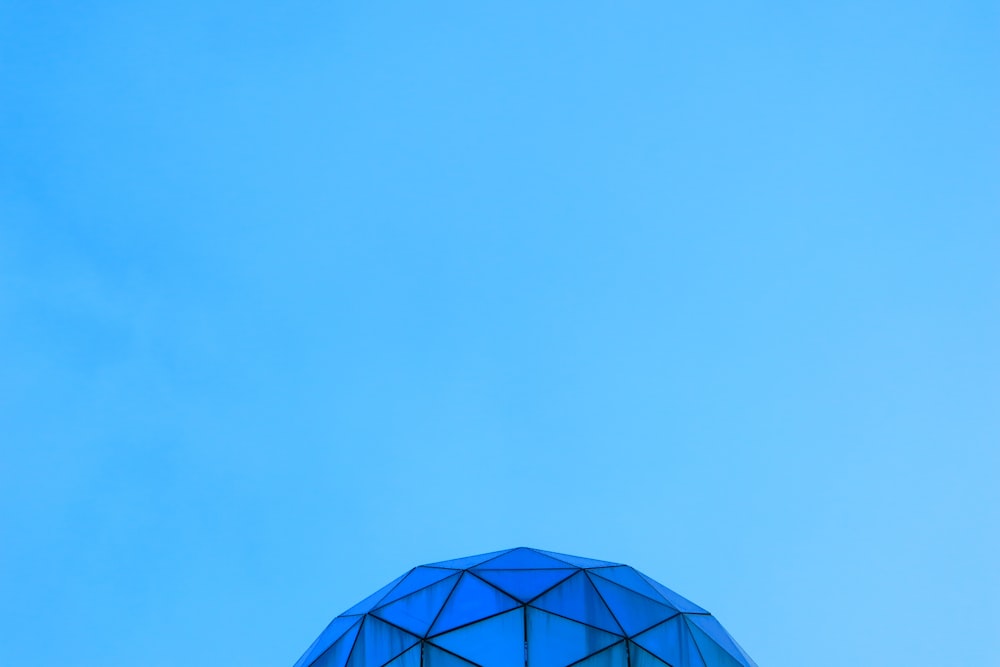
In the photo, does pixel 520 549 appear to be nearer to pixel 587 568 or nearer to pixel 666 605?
pixel 587 568

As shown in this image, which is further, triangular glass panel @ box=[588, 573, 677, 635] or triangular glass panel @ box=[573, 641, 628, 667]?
triangular glass panel @ box=[588, 573, 677, 635]

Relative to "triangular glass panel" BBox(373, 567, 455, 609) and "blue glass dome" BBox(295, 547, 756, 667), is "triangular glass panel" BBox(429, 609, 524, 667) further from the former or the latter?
"triangular glass panel" BBox(373, 567, 455, 609)

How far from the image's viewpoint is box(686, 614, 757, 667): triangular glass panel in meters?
15.8

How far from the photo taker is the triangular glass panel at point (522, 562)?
650 inches

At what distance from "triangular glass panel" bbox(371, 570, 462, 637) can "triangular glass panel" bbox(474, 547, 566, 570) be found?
1.96 ft

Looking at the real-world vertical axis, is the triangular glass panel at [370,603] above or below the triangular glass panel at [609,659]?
above

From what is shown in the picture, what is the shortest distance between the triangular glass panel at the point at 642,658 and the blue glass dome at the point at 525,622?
0.05 feet

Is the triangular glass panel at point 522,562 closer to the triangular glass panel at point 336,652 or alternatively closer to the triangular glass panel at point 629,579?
the triangular glass panel at point 629,579

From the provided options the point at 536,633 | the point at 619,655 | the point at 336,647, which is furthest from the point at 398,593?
the point at 619,655

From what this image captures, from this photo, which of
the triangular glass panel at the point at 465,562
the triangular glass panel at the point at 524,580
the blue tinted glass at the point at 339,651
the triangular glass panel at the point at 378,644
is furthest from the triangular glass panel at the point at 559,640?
the blue tinted glass at the point at 339,651

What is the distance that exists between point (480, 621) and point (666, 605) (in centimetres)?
307

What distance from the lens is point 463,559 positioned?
17328 mm

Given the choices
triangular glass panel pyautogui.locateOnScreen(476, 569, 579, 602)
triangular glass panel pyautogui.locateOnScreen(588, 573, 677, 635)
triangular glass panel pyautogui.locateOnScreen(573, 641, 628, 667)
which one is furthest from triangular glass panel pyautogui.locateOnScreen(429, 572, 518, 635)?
triangular glass panel pyautogui.locateOnScreen(588, 573, 677, 635)

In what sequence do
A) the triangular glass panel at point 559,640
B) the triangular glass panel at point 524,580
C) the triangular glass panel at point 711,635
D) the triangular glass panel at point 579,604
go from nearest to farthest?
1. the triangular glass panel at point 559,640
2. the triangular glass panel at point 579,604
3. the triangular glass panel at point 524,580
4. the triangular glass panel at point 711,635
